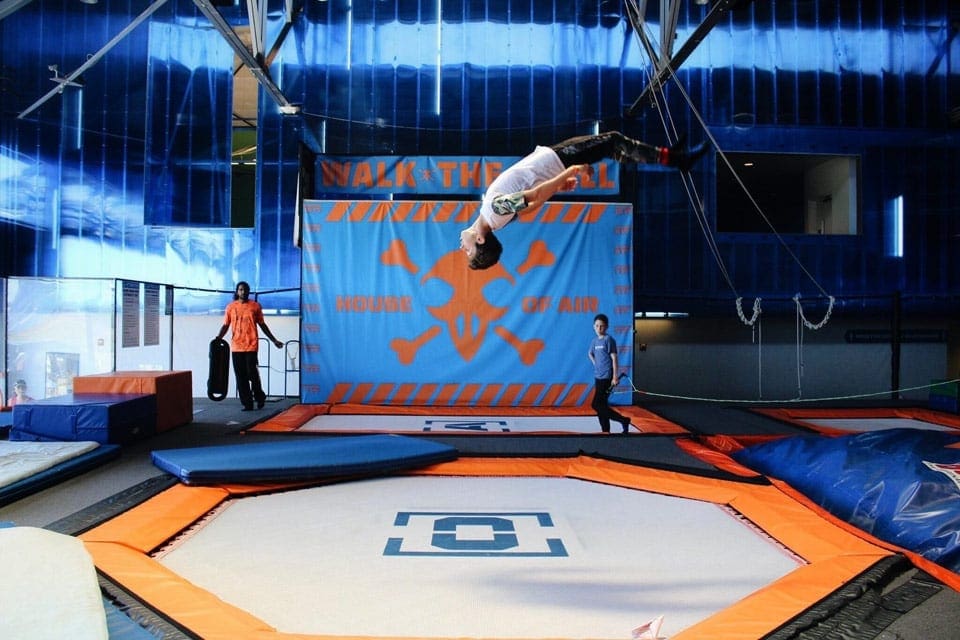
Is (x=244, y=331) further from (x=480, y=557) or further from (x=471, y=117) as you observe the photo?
(x=480, y=557)

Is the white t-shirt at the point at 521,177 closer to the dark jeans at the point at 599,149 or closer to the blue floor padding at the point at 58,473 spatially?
the dark jeans at the point at 599,149

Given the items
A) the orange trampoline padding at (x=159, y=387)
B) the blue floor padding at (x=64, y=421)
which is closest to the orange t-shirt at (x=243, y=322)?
the orange trampoline padding at (x=159, y=387)

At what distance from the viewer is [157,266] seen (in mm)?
9422

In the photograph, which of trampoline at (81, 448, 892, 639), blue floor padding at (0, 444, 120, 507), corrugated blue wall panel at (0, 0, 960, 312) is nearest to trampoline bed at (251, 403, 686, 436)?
blue floor padding at (0, 444, 120, 507)

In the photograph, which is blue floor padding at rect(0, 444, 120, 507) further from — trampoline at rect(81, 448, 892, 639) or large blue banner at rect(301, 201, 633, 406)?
large blue banner at rect(301, 201, 633, 406)

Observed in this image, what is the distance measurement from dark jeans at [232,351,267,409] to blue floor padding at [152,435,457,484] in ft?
9.28

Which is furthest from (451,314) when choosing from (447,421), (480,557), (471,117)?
(480,557)

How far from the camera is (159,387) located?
6145 millimetres

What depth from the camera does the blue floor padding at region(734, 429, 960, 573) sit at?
2.98 metres

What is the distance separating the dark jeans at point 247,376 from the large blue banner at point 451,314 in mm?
599

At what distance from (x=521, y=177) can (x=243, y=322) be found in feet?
15.1

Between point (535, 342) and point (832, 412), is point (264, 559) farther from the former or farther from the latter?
point (832, 412)

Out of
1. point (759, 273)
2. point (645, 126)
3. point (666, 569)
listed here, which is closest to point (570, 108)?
point (645, 126)

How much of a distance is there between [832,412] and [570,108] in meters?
5.54
